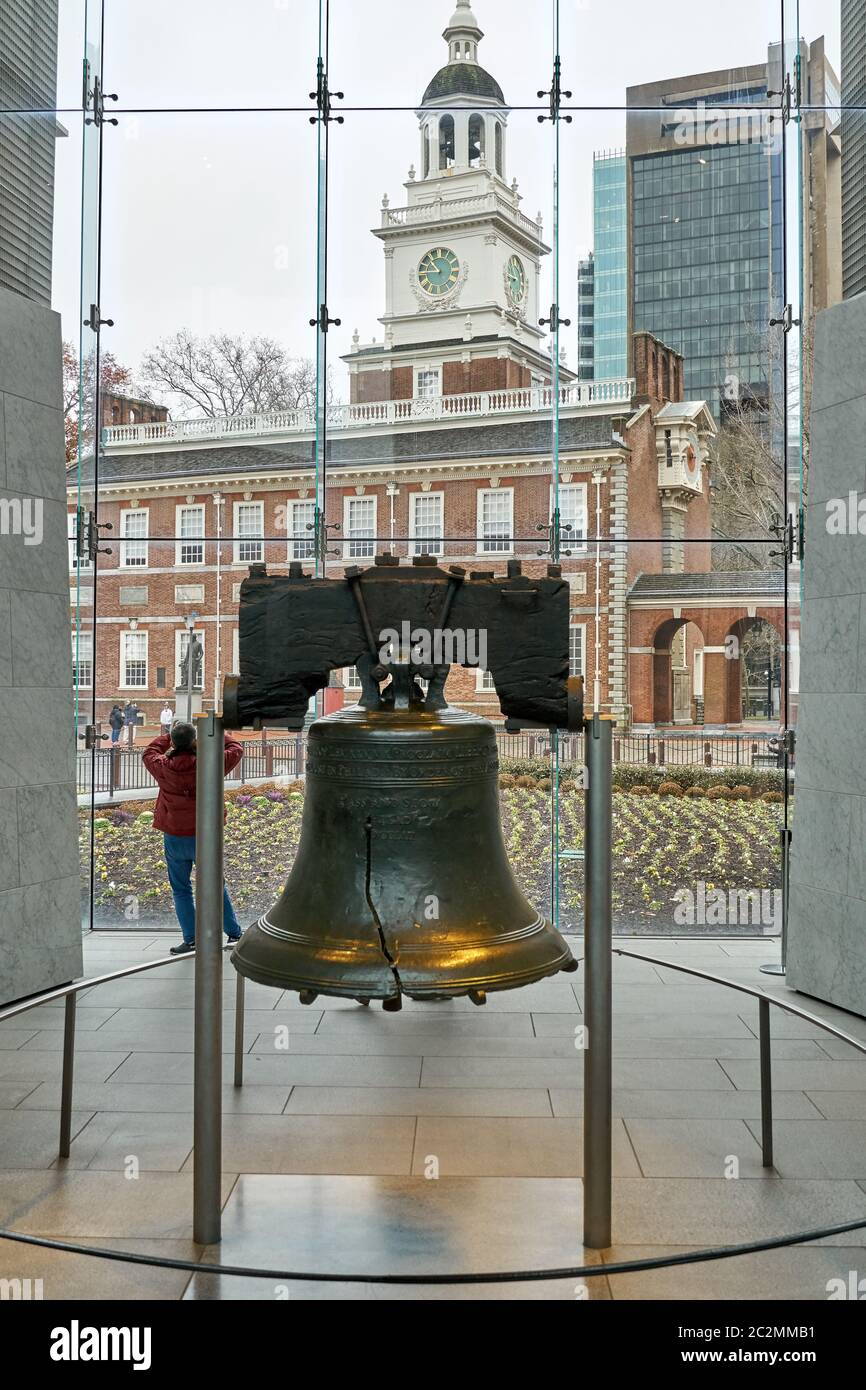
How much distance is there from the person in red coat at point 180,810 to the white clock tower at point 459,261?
301 centimetres

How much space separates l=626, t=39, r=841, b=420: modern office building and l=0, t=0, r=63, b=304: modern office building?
157 inches

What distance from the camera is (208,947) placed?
3.36 metres

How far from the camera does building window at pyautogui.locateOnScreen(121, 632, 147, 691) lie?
881 cm

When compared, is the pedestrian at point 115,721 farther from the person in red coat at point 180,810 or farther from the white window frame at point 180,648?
the person in red coat at point 180,810

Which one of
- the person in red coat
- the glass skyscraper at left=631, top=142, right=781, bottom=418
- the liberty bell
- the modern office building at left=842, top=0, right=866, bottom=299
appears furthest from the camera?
the glass skyscraper at left=631, top=142, right=781, bottom=418

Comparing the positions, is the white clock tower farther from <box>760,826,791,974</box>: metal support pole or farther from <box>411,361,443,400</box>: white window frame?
<box>760,826,791,974</box>: metal support pole

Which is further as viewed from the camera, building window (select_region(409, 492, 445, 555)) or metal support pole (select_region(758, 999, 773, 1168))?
building window (select_region(409, 492, 445, 555))

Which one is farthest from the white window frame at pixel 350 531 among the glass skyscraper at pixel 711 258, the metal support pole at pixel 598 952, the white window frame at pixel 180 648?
the metal support pole at pixel 598 952

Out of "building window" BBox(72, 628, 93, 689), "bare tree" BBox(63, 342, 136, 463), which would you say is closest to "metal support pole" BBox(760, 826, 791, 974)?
"building window" BBox(72, 628, 93, 689)

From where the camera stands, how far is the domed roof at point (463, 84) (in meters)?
8.41

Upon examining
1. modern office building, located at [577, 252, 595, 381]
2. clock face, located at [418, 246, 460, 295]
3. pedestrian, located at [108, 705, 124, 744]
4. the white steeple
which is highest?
the white steeple

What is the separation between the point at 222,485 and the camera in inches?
353

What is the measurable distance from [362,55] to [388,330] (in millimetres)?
1858

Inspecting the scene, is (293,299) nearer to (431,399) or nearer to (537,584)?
(431,399)
